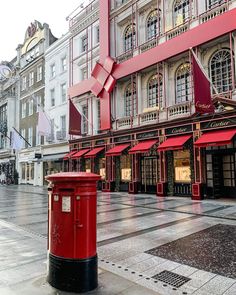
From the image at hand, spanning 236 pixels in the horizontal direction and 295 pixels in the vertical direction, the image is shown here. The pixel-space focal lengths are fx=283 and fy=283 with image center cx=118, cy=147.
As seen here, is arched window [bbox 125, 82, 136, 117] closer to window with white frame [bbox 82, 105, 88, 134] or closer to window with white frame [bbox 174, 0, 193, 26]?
window with white frame [bbox 174, 0, 193, 26]

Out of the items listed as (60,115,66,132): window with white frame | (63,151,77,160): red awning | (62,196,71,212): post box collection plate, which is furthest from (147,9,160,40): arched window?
(62,196,71,212): post box collection plate

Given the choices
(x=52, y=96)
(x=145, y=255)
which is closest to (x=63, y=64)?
(x=52, y=96)

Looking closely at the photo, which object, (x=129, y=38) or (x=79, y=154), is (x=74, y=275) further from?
(x=129, y=38)

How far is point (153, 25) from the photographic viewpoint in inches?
780

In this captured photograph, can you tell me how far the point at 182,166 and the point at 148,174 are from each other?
3000mm

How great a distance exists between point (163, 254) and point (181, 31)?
1502 centimetres

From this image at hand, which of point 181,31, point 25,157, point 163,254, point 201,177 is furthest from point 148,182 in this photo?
point 25,157

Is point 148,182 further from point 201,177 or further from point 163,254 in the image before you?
point 163,254

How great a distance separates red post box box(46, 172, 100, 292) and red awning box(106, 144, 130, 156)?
15.0 m

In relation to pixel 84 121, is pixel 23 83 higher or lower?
higher

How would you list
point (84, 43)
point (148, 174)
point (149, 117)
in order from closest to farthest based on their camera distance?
point (149, 117), point (148, 174), point (84, 43)

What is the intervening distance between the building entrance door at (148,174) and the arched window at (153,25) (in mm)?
8578

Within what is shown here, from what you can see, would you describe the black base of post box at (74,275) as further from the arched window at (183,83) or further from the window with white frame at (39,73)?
the window with white frame at (39,73)

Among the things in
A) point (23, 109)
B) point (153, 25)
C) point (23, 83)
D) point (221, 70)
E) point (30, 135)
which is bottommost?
point (30, 135)
